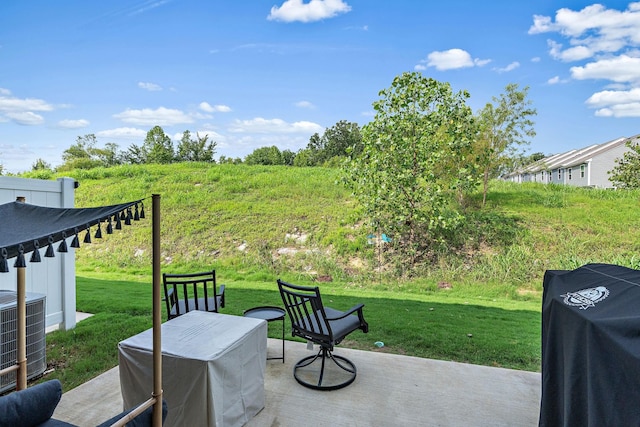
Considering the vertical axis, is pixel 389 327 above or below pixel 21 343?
below

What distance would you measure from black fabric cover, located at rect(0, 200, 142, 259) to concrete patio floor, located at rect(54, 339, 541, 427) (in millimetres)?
1473

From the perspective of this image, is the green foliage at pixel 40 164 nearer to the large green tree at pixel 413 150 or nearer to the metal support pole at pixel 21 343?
the large green tree at pixel 413 150

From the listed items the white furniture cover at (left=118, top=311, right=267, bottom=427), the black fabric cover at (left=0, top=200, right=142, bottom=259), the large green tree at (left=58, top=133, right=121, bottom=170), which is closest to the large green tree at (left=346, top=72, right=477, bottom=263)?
the white furniture cover at (left=118, top=311, right=267, bottom=427)

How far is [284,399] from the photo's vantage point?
2633mm

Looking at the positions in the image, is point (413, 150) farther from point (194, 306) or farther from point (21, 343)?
point (21, 343)

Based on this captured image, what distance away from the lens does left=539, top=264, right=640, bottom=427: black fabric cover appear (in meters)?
1.23

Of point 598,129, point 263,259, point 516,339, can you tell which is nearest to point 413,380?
point 516,339

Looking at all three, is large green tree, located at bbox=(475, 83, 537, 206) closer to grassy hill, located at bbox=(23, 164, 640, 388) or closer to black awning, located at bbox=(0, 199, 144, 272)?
grassy hill, located at bbox=(23, 164, 640, 388)

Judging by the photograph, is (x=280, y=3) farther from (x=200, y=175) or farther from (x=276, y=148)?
(x=276, y=148)

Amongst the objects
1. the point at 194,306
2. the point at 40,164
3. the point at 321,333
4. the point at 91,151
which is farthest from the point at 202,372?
the point at 91,151

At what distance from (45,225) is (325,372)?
2.42 metres

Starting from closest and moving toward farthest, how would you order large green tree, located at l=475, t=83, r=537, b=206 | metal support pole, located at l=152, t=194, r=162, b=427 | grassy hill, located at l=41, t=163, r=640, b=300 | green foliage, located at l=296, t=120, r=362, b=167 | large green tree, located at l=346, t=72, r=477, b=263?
metal support pole, located at l=152, t=194, r=162, b=427
large green tree, located at l=346, t=72, r=477, b=263
grassy hill, located at l=41, t=163, r=640, b=300
large green tree, located at l=475, t=83, r=537, b=206
green foliage, located at l=296, t=120, r=362, b=167

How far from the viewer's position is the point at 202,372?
1.97 meters

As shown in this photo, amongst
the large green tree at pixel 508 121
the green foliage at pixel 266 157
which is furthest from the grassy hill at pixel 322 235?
the green foliage at pixel 266 157
